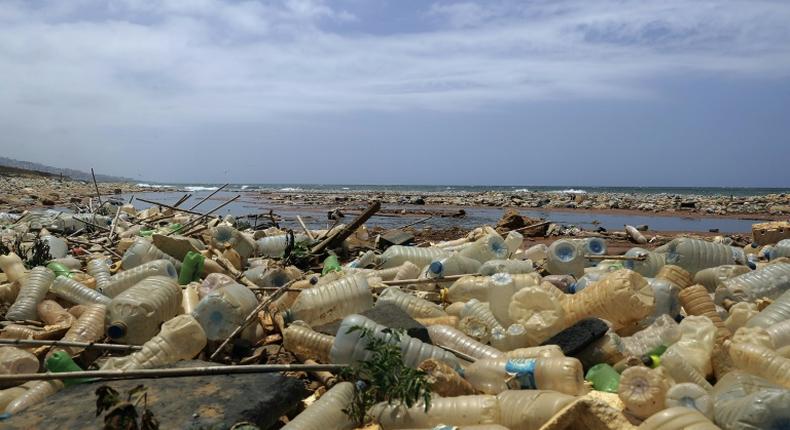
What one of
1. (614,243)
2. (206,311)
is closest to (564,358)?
(206,311)

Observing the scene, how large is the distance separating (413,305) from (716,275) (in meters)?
2.70

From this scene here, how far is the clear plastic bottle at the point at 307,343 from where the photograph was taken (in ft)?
12.0

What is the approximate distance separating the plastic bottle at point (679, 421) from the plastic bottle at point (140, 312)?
2983 millimetres

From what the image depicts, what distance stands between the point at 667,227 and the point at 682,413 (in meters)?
15.0

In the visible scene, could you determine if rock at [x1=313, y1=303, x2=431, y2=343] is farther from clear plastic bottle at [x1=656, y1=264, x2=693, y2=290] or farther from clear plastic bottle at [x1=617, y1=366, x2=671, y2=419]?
clear plastic bottle at [x1=656, y1=264, x2=693, y2=290]

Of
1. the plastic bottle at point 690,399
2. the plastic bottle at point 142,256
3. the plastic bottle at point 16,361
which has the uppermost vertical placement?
the plastic bottle at point 142,256

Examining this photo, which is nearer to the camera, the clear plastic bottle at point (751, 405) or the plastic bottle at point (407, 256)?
the clear plastic bottle at point (751, 405)

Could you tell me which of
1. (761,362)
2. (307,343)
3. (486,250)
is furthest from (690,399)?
(486,250)

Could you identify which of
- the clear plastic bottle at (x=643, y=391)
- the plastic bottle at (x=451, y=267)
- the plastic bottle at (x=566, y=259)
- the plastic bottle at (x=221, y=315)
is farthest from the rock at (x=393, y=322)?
the plastic bottle at (x=566, y=259)

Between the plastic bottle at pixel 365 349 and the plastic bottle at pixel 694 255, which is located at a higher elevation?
the plastic bottle at pixel 694 255

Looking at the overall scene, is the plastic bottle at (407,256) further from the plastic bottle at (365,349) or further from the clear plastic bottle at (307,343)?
the plastic bottle at (365,349)

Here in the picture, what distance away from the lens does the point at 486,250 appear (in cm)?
670

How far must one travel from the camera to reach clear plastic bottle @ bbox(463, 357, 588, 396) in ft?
9.88

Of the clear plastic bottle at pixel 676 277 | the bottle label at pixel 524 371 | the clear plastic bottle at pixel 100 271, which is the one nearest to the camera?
the bottle label at pixel 524 371
